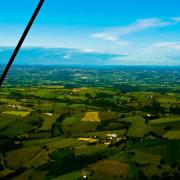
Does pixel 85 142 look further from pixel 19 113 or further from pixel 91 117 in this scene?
pixel 19 113

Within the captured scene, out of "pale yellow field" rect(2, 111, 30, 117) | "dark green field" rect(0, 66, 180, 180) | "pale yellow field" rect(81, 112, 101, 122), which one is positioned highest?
"pale yellow field" rect(2, 111, 30, 117)

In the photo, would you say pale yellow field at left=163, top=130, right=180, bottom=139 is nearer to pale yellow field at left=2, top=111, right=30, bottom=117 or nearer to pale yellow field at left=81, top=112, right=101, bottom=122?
pale yellow field at left=81, top=112, right=101, bottom=122

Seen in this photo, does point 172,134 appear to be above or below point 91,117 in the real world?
below

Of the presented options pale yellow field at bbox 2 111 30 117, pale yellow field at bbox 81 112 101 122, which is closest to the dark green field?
pale yellow field at bbox 2 111 30 117

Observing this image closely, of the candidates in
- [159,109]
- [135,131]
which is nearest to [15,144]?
[135,131]

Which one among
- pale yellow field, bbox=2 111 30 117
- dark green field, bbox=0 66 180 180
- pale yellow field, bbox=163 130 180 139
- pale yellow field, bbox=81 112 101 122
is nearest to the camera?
dark green field, bbox=0 66 180 180

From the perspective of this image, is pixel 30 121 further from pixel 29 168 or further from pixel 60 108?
pixel 29 168

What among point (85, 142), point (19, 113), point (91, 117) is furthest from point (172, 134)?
point (19, 113)

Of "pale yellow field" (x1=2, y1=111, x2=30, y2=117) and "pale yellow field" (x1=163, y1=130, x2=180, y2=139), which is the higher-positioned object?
"pale yellow field" (x1=2, y1=111, x2=30, y2=117)
